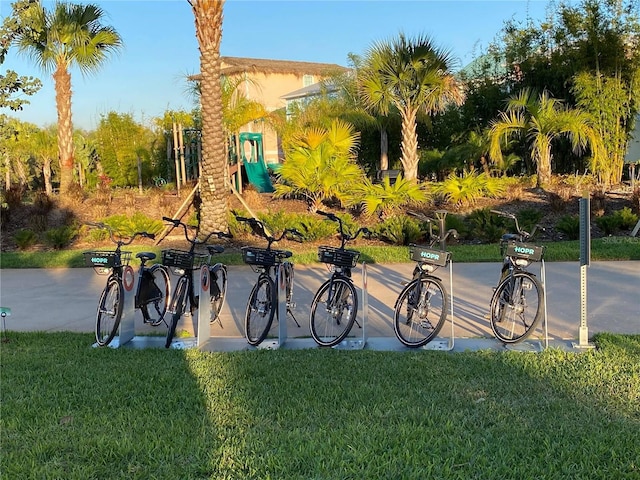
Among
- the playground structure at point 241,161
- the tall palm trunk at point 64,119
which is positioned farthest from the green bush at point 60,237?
the playground structure at point 241,161

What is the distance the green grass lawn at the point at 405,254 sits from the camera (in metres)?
10.2

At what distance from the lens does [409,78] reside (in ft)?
51.4

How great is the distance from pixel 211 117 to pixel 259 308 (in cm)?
729

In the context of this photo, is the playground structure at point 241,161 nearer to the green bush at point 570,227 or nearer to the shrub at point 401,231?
the shrub at point 401,231

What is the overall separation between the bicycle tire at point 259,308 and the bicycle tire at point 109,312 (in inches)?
51.7

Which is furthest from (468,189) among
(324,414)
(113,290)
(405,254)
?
(324,414)

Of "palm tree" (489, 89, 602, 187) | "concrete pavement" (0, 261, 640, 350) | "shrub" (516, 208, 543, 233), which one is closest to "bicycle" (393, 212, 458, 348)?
Result: "concrete pavement" (0, 261, 640, 350)

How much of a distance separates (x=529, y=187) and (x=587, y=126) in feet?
6.84

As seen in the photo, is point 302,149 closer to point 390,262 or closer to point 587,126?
point 390,262

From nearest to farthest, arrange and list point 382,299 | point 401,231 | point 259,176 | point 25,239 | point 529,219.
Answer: point 382,299 < point 401,231 < point 529,219 < point 25,239 < point 259,176

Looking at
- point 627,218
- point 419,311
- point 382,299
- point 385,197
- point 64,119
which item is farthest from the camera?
point 64,119

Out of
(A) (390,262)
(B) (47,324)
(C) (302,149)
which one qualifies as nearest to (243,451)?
(B) (47,324)

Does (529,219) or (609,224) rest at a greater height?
(529,219)

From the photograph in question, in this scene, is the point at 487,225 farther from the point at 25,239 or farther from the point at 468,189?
the point at 25,239
